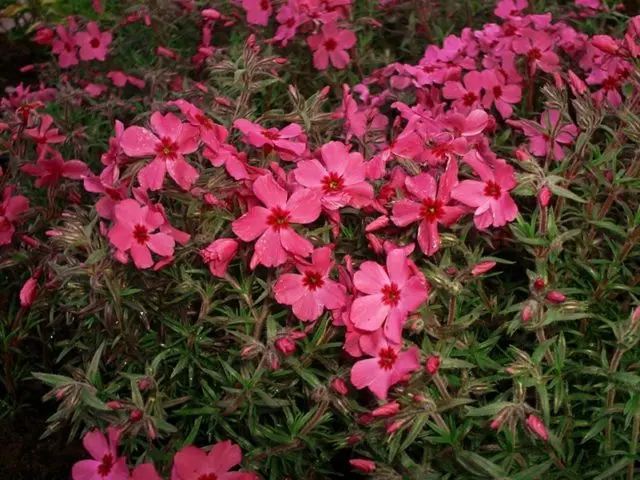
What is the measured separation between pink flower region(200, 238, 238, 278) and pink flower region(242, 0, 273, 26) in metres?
1.31

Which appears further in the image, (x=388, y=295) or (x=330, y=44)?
(x=330, y=44)

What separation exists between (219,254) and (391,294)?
35 cm

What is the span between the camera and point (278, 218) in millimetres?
1880

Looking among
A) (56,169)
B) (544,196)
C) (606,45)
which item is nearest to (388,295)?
(544,196)

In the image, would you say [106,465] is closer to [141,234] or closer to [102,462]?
[102,462]

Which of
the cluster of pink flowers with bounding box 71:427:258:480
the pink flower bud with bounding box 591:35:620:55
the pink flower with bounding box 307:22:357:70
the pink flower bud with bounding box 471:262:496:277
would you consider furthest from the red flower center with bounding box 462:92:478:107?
the cluster of pink flowers with bounding box 71:427:258:480

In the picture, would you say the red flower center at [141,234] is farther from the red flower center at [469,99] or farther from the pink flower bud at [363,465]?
the red flower center at [469,99]

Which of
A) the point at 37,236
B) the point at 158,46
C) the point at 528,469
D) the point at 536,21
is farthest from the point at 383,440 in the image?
the point at 158,46

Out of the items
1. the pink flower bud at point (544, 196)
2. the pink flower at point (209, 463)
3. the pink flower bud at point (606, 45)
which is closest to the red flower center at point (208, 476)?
the pink flower at point (209, 463)

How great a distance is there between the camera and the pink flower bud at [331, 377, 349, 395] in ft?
6.10

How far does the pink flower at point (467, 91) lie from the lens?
254 cm

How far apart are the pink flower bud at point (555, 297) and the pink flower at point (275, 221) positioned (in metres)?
0.47

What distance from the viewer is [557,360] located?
1904mm

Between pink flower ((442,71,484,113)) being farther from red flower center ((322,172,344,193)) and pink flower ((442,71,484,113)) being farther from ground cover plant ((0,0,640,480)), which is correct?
red flower center ((322,172,344,193))
